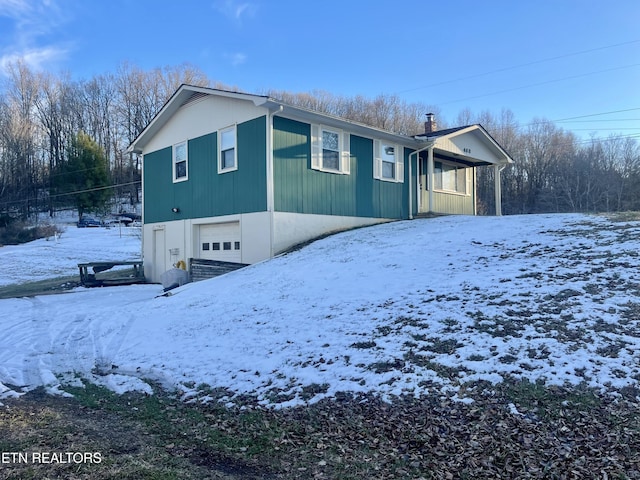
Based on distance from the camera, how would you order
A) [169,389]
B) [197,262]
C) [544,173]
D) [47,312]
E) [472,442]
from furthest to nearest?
[544,173] → [197,262] → [47,312] → [169,389] → [472,442]

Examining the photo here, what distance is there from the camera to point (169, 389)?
543 centimetres

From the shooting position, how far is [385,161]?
1655 centimetres

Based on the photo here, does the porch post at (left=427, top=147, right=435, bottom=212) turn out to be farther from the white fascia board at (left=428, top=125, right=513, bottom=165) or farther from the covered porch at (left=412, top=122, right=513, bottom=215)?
the white fascia board at (left=428, top=125, right=513, bottom=165)

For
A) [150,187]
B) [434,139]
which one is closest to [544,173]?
[434,139]

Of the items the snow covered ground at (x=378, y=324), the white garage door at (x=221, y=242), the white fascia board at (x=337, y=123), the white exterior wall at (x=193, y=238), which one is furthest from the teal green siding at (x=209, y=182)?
the snow covered ground at (x=378, y=324)

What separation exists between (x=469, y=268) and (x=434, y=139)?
10101 mm

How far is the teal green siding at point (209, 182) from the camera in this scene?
1326 cm

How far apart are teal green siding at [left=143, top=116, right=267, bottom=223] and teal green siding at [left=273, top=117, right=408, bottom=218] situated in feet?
1.78

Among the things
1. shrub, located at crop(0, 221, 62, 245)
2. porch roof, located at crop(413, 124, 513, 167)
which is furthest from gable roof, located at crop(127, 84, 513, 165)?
shrub, located at crop(0, 221, 62, 245)

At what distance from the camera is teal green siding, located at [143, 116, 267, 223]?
13258 mm

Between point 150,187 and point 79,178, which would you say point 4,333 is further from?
point 79,178

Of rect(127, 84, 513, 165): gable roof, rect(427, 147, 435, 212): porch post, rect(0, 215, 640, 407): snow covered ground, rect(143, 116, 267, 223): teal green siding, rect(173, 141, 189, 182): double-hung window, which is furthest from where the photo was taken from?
rect(427, 147, 435, 212): porch post

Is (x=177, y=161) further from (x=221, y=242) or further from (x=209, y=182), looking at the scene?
(x=221, y=242)

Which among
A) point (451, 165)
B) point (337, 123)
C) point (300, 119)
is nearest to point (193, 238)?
point (300, 119)
